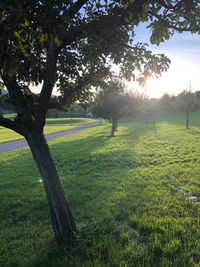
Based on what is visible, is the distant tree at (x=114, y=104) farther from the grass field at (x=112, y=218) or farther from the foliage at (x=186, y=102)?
the grass field at (x=112, y=218)

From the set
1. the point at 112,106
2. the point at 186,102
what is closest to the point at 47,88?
the point at 112,106

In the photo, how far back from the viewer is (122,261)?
4855 mm

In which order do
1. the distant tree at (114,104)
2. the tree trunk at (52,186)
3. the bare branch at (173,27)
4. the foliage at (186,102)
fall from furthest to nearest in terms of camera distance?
the foliage at (186,102)
the distant tree at (114,104)
the tree trunk at (52,186)
the bare branch at (173,27)

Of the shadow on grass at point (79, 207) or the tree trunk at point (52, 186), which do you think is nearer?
the shadow on grass at point (79, 207)

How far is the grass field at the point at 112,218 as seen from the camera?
516 centimetres

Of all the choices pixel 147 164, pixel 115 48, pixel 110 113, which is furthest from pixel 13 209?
pixel 110 113

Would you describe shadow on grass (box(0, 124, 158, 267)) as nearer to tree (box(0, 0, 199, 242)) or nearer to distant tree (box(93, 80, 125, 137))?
tree (box(0, 0, 199, 242))

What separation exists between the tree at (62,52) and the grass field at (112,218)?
0.65 metres

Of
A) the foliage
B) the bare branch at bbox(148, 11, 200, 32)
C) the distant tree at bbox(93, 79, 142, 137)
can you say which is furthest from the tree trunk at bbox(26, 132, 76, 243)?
the foliage

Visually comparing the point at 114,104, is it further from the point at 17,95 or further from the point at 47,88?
the point at 17,95

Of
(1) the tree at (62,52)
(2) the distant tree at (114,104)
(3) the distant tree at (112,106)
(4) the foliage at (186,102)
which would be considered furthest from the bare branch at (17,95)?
(4) the foliage at (186,102)

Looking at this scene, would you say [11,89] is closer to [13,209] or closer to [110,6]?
[110,6]

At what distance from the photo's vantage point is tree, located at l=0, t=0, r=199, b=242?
3.72 m

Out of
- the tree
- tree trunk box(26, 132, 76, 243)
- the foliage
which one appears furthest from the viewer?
the foliage
